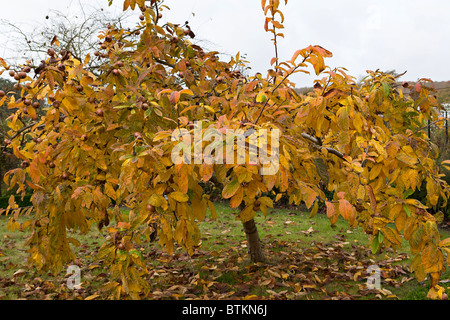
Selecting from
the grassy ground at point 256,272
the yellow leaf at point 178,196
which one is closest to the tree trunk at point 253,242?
the grassy ground at point 256,272

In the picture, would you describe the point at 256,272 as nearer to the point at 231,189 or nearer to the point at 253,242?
the point at 253,242

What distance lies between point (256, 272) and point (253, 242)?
0.38 meters

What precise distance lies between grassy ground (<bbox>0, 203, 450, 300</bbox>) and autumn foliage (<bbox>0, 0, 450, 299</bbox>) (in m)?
1.31

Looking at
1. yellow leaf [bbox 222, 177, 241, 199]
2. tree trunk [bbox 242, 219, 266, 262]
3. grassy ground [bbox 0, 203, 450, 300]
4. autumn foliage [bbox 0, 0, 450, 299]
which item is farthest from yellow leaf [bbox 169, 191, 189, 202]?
tree trunk [bbox 242, 219, 266, 262]

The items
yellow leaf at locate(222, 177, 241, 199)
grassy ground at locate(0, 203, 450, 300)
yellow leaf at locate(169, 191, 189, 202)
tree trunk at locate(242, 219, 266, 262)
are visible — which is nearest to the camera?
yellow leaf at locate(222, 177, 241, 199)

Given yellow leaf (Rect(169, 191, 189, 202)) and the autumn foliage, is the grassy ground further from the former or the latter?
yellow leaf (Rect(169, 191, 189, 202))

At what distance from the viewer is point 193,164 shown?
54.2 inches

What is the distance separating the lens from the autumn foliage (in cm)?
155

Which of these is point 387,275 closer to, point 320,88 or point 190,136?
point 320,88

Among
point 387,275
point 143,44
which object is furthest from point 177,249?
point 143,44

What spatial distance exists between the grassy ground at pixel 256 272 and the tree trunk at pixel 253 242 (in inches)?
4.2

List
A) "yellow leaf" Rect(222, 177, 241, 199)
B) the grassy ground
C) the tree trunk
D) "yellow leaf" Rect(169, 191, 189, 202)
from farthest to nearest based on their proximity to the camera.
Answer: the tree trunk
the grassy ground
"yellow leaf" Rect(169, 191, 189, 202)
"yellow leaf" Rect(222, 177, 241, 199)

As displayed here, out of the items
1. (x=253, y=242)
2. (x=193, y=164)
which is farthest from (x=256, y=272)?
(x=193, y=164)

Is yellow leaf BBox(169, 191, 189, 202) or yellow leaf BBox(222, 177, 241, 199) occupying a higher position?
yellow leaf BBox(222, 177, 241, 199)
